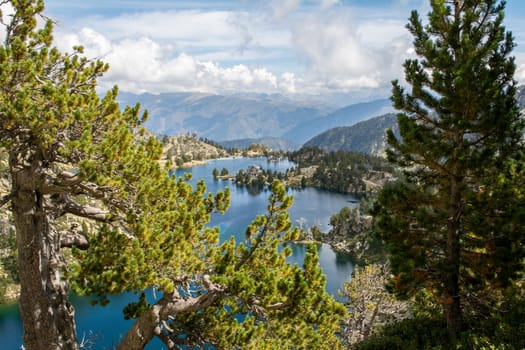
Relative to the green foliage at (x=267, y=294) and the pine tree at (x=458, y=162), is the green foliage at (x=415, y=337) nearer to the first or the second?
the pine tree at (x=458, y=162)

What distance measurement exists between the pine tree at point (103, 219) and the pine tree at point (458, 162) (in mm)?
5586

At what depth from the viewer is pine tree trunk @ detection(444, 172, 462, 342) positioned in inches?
471

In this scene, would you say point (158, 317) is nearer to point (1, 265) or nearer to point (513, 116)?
point (513, 116)

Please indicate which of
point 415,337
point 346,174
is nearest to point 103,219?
point 415,337

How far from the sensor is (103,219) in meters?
7.75

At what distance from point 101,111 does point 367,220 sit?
353ft

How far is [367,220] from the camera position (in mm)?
108375

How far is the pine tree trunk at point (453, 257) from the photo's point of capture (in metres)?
12.0

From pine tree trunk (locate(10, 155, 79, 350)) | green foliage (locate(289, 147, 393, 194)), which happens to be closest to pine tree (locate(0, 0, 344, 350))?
pine tree trunk (locate(10, 155, 79, 350))

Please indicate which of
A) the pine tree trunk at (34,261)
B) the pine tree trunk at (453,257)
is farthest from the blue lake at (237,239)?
the pine tree trunk at (453,257)

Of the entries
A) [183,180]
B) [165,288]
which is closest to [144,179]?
[183,180]

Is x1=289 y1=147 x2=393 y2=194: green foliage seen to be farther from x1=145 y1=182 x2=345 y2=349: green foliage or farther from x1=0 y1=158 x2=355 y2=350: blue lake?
x1=145 y1=182 x2=345 y2=349: green foliage

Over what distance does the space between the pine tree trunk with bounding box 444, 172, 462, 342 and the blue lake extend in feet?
29.8

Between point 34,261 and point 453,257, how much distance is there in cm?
1191
